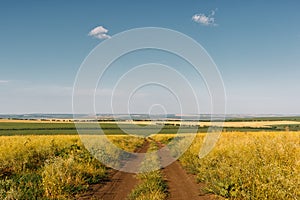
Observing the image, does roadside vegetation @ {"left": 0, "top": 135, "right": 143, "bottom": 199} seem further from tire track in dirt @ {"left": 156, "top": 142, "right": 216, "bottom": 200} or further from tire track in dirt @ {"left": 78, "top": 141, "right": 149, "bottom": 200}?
tire track in dirt @ {"left": 156, "top": 142, "right": 216, "bottom": 200}

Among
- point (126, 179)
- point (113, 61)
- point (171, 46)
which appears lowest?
point (126, 179)

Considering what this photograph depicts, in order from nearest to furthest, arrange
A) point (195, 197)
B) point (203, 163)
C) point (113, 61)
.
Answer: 1. point (195, 197)
2. point (203, 163)
3. point (113, 61)

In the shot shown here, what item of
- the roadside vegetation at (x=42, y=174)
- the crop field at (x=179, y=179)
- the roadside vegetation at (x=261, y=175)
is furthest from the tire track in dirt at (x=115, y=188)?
the roadside vegetation at (x=261, y=175)

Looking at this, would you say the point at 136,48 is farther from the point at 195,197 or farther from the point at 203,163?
the point at 195,197

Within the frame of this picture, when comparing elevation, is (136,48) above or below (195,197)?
above

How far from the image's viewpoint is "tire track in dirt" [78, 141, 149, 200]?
10.9 meters

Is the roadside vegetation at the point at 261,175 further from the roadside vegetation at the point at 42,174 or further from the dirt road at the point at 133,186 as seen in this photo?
the roadside vegetation at the point at 42,174

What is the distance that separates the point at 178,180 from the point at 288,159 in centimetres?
584

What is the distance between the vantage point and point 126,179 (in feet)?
48.4

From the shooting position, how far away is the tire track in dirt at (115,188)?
35.9 ft

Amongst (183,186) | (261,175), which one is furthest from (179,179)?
(261,175)

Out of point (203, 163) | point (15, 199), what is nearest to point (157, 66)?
point (203, 163)

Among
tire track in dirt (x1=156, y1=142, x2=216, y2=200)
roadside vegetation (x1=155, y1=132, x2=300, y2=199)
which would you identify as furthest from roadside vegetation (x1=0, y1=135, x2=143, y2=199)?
roadside vegetation (x1=155, y1=132, x2=300, y2=199)

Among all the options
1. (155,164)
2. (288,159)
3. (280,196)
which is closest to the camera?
(280,196)
